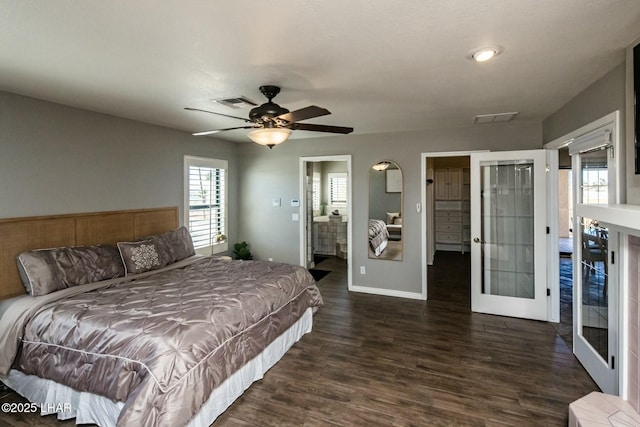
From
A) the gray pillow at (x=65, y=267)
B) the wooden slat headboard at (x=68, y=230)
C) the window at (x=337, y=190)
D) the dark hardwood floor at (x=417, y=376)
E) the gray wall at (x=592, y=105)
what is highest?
the gray wall at (x=592, y=105)

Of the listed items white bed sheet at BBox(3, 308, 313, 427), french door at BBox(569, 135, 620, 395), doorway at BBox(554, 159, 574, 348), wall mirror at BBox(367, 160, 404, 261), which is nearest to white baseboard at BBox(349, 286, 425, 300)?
wall mirror at BBox(367, 160, 404, 261)

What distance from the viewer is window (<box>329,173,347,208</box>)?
26.9 ft

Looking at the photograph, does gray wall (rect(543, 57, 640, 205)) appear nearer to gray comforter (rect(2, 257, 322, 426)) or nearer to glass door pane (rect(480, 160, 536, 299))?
glass door pane (rect(480, 160, 536, 299))

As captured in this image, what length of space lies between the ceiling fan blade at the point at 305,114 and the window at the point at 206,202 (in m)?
2.92

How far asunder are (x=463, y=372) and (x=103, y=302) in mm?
3180

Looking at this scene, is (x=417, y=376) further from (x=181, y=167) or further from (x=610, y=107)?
(x=181, y=167)

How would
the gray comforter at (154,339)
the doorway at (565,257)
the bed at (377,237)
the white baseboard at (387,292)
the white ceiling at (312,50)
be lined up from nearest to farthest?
the white ceiling at (312,50), the gray comforter at (154,339), the doorway at (565,257), the white baseboard at (387,292), the bed at (377,237)

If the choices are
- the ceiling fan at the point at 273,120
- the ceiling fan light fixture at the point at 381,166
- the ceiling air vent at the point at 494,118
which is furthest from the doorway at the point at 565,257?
the ceiling fan at the point at 273,120

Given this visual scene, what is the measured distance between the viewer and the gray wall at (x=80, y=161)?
297cm

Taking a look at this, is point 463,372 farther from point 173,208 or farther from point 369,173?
point 173,208

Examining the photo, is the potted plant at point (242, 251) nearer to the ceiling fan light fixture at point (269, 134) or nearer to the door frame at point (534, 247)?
the ceiling fan light fixture at point (269, 134)

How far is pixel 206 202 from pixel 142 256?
75.9 inches

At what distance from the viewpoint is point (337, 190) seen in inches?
326

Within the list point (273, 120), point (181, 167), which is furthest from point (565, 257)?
point (181, 167)
